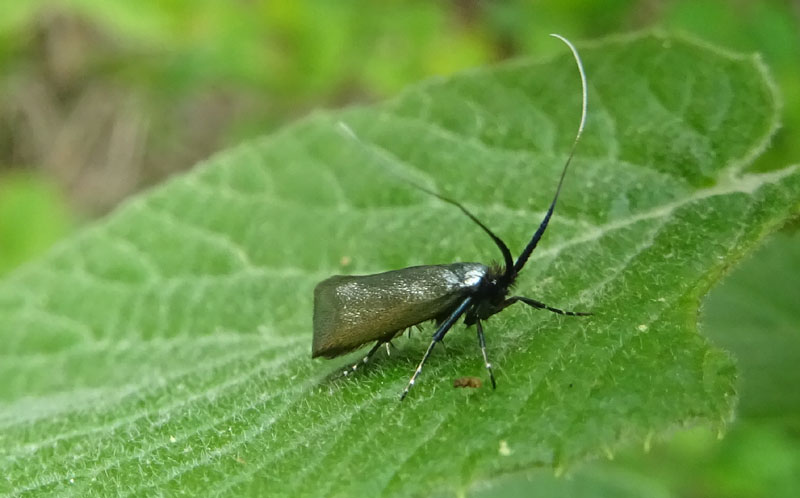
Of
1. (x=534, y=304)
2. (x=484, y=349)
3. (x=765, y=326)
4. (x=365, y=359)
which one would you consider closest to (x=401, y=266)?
(x=365, y=359)

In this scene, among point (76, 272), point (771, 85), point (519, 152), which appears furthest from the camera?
point (76, 272)

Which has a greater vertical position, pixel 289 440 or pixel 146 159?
pixel 289 440

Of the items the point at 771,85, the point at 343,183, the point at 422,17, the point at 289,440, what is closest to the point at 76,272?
the point at 343,183

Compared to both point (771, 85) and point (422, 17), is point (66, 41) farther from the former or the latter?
point (771, 85)

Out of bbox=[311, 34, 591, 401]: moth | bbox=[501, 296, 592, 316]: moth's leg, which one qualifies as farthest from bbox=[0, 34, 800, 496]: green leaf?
bbox=[311, 34, 591, 401]: moth

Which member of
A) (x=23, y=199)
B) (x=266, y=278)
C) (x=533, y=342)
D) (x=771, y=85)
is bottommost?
(x=23, y=199)

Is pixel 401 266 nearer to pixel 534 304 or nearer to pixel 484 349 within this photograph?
pixel 534 304

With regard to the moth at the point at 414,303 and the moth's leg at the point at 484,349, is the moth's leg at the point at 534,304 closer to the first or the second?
the moth at the point at 414,303
